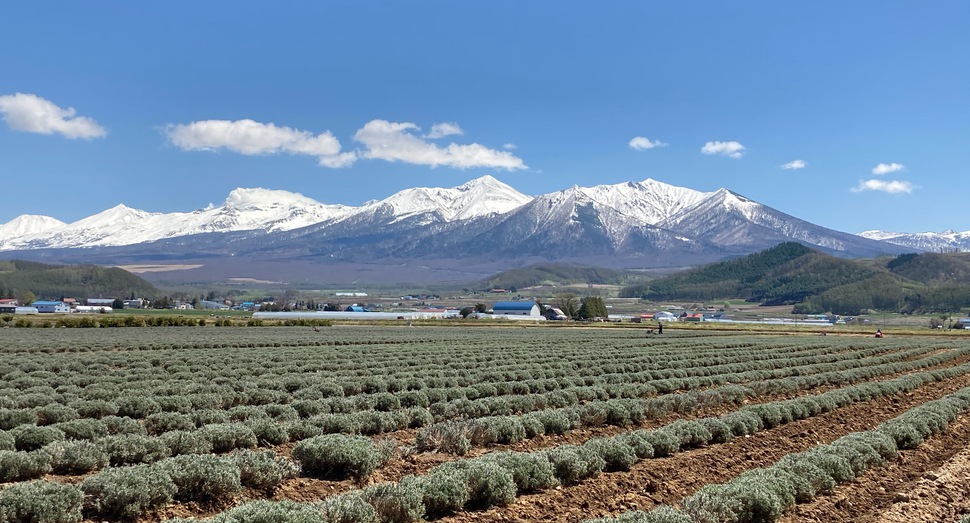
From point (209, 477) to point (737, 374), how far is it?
23.0 meters

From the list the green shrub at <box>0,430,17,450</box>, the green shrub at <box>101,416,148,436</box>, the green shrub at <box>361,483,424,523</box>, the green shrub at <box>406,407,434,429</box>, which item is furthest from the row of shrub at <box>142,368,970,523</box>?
the green shrub at <box>101,416,148,436</box>

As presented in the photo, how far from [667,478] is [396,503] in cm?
529

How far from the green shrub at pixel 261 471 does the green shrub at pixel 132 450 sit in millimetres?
1775

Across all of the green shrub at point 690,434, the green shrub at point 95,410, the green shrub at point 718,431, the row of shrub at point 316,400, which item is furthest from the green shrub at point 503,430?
the green shrub at point 95,410

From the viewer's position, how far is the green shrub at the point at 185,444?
38.5 ft

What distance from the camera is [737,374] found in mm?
27781

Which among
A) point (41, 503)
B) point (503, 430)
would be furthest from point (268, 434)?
point (41, 503)

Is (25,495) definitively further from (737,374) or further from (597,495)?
(737,374)

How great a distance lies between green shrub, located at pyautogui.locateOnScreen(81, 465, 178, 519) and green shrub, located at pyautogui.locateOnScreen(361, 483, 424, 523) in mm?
2467

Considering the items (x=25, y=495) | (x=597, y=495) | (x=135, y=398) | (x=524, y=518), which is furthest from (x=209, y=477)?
(x=135, y=398)

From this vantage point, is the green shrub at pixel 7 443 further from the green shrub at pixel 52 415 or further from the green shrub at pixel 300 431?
the green shrub at pixel 300 431

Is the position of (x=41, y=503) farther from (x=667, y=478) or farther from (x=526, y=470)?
(x=667, y=478)

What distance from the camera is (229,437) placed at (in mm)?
12453

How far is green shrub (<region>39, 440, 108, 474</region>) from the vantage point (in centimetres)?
1049
